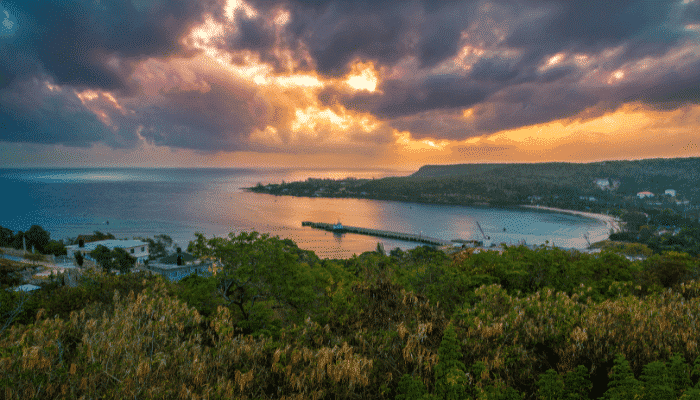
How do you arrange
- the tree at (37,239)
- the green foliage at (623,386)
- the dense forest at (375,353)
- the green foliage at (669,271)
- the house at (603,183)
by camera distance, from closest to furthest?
1. the green foliage at (623,386)
2. the dense forest at (375,353)
3. the green foliage at (669,271)
4. the tree at (37,239)
5. the house at (603,183)

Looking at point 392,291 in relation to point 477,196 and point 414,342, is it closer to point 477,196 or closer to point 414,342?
point 414,342

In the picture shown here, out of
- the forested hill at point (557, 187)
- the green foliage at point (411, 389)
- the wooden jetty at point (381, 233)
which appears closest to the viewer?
the green foliage at point (411, 389)

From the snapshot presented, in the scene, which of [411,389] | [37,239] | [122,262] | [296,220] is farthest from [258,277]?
[296,220]

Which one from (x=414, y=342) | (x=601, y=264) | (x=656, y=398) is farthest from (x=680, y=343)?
(x=601, y=264)

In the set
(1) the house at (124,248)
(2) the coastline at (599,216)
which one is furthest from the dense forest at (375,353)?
(2) the coastline at (599,216)

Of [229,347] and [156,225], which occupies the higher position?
[229,347]

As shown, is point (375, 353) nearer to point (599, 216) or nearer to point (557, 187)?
point (599, 216)

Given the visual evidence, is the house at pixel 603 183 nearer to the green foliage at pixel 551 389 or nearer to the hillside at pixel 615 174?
the hillside at pixel 615 174
